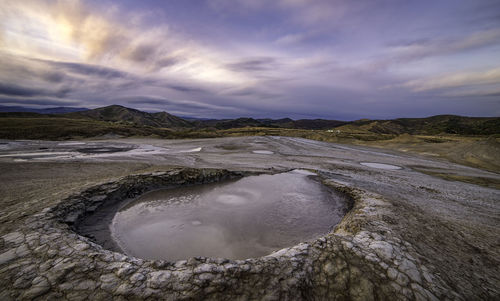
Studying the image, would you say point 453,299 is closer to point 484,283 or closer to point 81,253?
point 484,283

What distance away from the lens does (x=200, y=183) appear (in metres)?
9.53

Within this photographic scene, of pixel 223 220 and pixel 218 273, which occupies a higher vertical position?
pixel 218 273

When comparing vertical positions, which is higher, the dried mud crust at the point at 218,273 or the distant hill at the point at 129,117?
the distant hill at the point at 129,117

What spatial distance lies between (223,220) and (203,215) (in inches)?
29.2

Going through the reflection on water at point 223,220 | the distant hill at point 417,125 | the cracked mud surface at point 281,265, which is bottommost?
the reflection on water at point 223,220

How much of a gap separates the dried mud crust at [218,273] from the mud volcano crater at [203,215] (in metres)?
1.00

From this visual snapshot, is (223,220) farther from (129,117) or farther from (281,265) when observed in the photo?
(129,117)

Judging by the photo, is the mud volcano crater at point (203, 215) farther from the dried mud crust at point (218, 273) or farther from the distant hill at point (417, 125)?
the distant hill at point (417, 125)

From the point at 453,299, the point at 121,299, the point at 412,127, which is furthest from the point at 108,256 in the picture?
the point at 412,127

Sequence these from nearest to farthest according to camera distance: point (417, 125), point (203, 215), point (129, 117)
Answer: point (203, 215) → point (417, 125) → point (129, 117)

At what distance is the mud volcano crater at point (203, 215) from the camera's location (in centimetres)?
481

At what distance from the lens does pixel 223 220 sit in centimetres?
621

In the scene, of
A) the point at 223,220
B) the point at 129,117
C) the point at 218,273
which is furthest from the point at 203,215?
the point at 129,117

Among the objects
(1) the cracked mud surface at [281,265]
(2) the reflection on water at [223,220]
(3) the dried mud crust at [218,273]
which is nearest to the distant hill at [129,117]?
(2) the reflection on water at [223,220]
